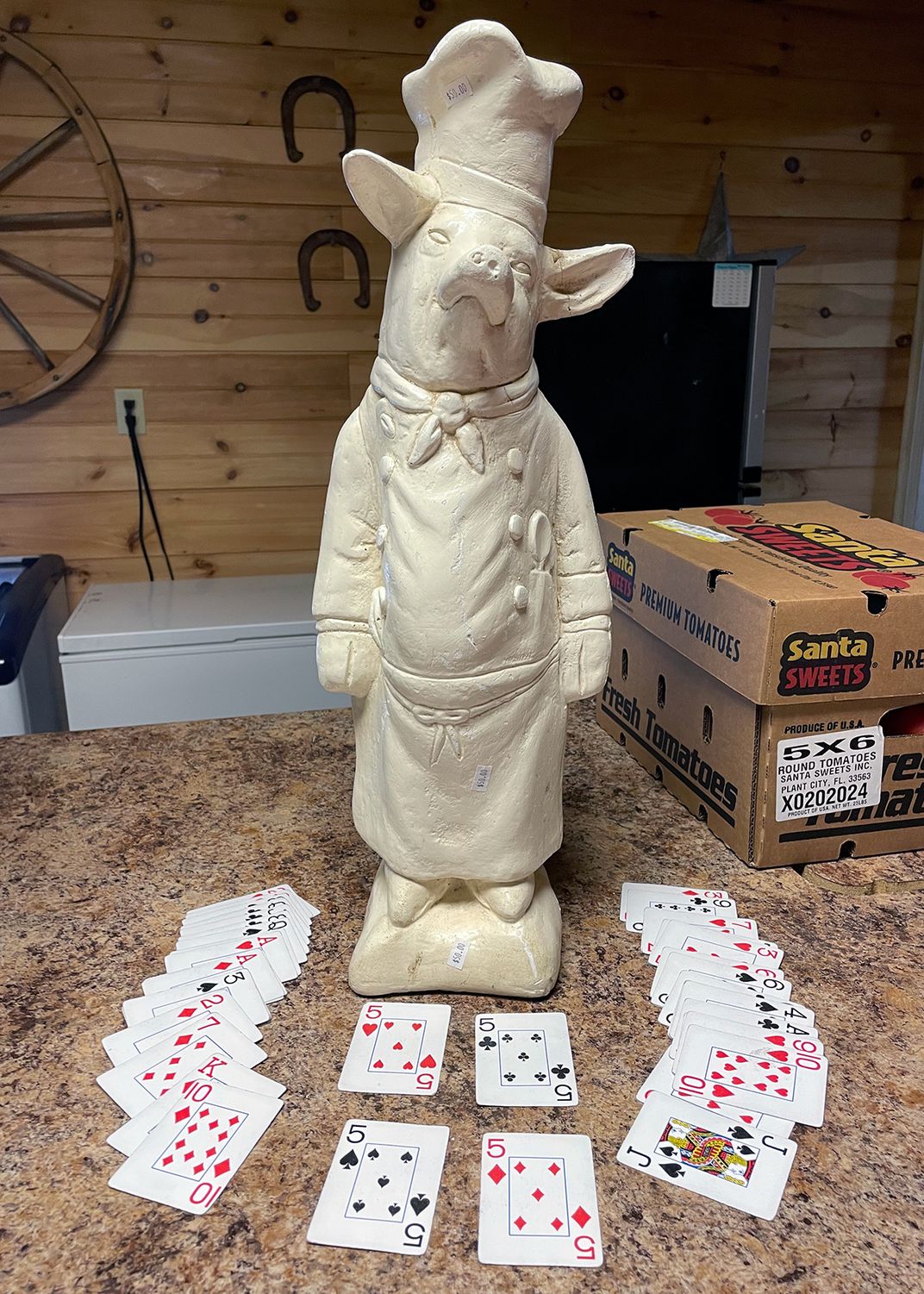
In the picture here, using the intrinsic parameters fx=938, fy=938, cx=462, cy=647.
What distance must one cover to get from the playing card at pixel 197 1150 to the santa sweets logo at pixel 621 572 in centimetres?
110

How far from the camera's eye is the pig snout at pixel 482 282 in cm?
97

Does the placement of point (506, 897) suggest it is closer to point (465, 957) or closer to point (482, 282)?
point (465, 957)

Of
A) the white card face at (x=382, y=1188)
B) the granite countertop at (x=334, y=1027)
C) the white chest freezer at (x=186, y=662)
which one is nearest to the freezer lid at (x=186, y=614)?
the white chest freezer at (x=186, y=662)

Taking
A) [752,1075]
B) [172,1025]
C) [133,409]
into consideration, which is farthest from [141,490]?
[752,1075]

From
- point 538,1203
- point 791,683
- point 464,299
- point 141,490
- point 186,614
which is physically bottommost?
point 538,1203

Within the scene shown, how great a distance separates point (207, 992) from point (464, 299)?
0.88 meters

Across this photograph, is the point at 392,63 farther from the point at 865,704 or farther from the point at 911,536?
the point at 865,704

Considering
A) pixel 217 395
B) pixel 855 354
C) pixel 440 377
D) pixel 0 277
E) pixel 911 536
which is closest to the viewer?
pixel 440 377

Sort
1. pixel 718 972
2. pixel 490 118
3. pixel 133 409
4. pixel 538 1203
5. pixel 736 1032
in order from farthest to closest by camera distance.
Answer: pixel 133 409, pixel 718 972, pixel 736 1032, pixel 490 118, pixel 538 1203

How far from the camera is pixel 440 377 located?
1.05 m

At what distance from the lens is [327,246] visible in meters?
2.53

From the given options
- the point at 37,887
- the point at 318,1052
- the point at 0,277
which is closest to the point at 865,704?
the point at 318,1052

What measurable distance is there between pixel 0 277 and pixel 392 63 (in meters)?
1.16

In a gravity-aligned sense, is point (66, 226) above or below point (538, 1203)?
above
